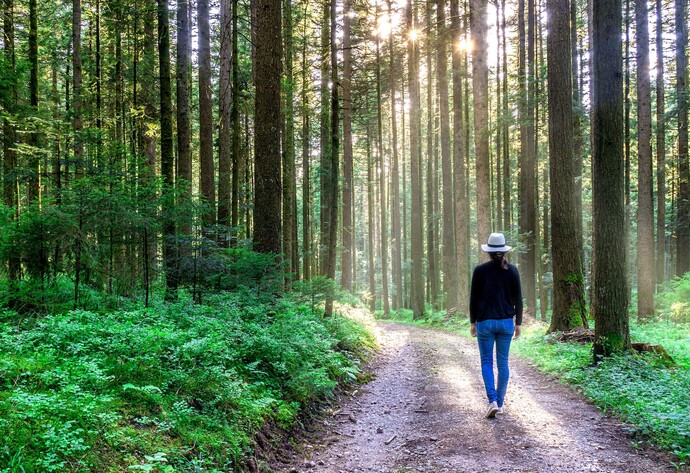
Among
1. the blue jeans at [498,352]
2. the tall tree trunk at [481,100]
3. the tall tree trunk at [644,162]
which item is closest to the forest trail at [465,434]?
the blue jeans at [498,352]

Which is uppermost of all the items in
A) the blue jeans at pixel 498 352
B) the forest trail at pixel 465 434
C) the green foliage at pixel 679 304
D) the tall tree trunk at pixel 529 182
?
the tall tree trunk at pixel 529 182

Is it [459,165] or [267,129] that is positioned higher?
[459,165]

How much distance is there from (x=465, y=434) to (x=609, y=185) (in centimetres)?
519

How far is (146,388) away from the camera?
3.68 m

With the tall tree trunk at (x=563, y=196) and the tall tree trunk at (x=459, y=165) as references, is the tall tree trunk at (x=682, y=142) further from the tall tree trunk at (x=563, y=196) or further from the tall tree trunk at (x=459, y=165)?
the tall tree trunk at (x=563, y=196)

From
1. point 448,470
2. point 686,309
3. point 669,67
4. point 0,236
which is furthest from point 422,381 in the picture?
point 669,67

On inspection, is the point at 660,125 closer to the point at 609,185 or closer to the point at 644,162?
the point at 644,162

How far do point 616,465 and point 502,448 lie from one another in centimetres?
106

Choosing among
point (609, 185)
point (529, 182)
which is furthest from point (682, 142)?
point (609, 185)

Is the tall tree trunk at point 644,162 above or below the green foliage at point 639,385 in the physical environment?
above

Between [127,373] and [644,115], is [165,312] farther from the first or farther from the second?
[644,115]

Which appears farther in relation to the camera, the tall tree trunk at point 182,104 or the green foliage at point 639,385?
the tall tree trunk at point 182,104

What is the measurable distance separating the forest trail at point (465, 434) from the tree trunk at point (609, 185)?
1497 mm

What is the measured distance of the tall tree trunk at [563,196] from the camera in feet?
33.4
